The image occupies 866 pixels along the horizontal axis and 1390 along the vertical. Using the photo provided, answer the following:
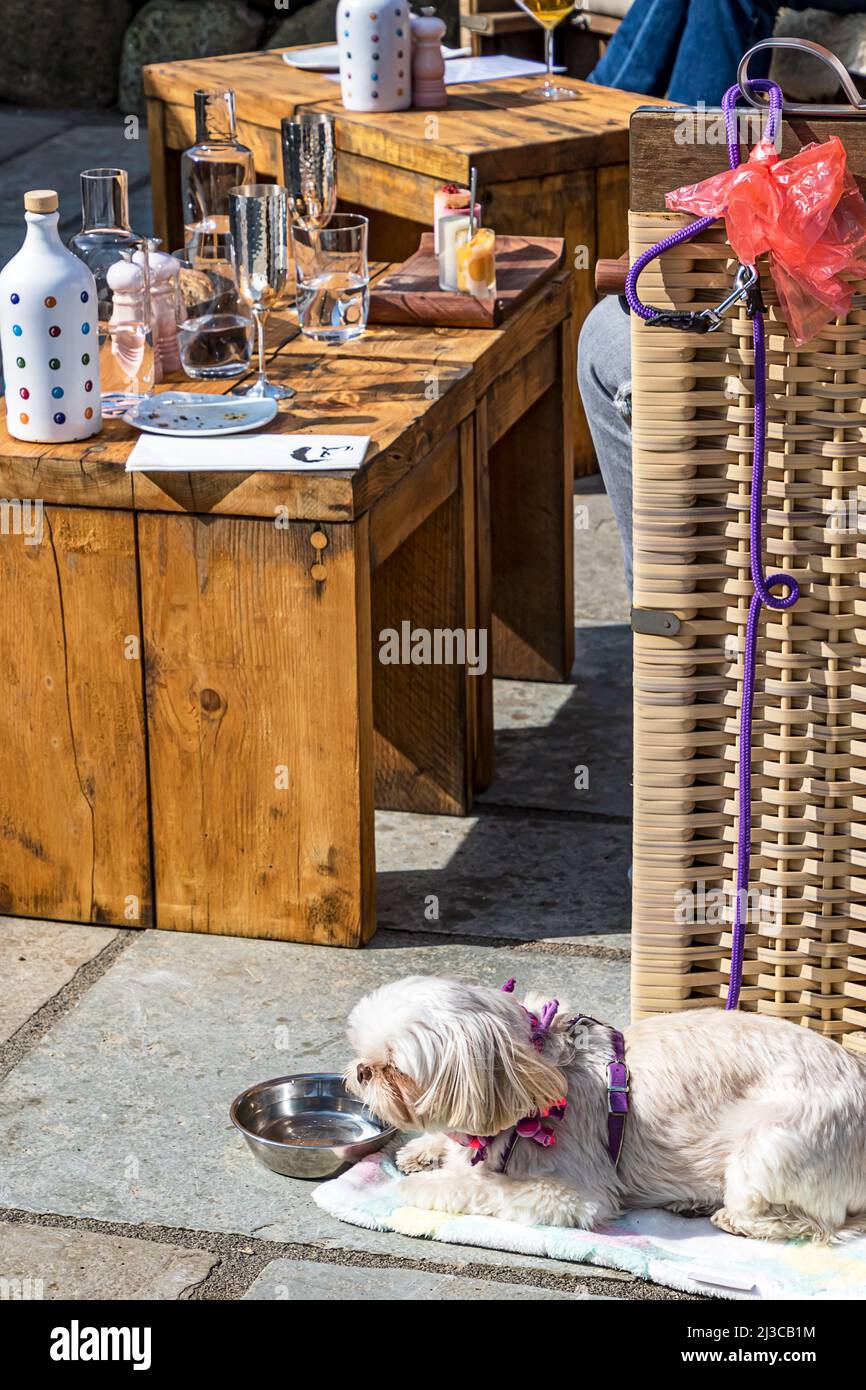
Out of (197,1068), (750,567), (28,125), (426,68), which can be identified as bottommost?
(197,1068)

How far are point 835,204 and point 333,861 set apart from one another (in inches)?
50.6

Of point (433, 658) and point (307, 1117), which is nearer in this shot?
point (307, 1117)

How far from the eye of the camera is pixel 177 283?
3.23 metres

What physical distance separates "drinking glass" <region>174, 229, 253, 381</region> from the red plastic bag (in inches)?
47.4

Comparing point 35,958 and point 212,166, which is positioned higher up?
point 212,166

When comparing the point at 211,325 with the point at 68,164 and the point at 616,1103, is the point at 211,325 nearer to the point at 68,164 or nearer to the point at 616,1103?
the point at 616,1103

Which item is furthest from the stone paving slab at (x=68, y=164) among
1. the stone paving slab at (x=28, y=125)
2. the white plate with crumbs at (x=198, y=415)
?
the white plate with crumbs at (x=198, y=415)

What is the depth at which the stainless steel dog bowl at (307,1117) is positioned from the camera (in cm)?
244

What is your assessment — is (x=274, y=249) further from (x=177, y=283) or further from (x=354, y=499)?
(x=354, y=499)

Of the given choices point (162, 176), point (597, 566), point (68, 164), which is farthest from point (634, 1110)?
point (68, 164)

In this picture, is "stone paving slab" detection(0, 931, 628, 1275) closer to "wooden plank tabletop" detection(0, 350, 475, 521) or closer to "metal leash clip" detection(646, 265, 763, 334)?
"wooden plank tabletop" detection(0, 350, 475, 521)

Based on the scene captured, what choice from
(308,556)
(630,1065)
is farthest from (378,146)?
(630,1065)

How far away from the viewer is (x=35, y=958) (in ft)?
9.78

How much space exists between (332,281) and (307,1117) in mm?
1547
